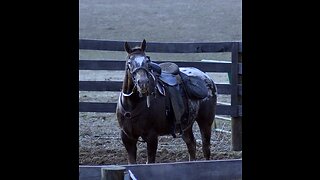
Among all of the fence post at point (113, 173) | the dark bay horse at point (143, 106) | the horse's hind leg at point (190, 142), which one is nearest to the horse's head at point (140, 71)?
the dark bay horse at point (143, 106)

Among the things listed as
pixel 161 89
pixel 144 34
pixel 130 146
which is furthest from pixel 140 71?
pixel 144 34

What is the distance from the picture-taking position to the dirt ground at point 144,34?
7.62 meters

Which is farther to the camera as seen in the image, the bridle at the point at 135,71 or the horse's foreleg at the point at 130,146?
the horse's foreleg at the point at 130,146

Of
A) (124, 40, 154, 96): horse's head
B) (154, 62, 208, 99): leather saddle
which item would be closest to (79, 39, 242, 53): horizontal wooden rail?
(154, 62, 208, 99): leather saddle

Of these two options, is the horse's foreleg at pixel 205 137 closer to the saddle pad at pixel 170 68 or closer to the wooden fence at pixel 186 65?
the saddle pad at pixel 170 68

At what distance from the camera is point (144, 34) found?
82.2ft

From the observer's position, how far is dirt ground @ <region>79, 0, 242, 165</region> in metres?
7.62

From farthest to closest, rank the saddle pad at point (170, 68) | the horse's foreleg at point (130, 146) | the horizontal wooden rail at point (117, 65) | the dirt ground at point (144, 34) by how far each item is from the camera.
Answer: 1. the horizontal wooden rail at point (117, 65)
2. the dirt ground at point (144, 34)
3. the saddle pad at point (170, 68)
4. the horse's foreleg at point (130, 146)

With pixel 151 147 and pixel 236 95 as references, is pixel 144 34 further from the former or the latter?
pixel 151 147

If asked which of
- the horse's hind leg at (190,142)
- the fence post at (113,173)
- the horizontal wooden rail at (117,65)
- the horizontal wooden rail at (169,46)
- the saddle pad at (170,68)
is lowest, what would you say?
the horse's hind leg at (190,142)

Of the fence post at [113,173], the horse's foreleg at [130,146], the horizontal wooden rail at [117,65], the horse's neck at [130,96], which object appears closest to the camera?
the fence post at [113,173]
